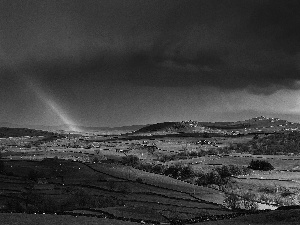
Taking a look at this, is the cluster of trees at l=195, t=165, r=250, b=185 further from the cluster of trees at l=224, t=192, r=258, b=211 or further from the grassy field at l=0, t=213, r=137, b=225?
the grassy field at l=0, t=213, r=137, b=225

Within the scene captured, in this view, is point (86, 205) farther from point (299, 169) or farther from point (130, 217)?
point (299, 169)

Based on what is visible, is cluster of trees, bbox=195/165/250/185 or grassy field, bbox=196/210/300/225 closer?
grassy field, bbox=196/210/300/225

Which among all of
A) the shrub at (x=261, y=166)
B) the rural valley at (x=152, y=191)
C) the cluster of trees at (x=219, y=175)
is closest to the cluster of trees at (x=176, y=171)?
the rural valley at (x=152, y=191)

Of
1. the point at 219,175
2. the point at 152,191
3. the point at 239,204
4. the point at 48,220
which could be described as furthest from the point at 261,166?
the point at 48,220

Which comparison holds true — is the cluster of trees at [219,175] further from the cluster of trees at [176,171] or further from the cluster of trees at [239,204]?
the cluster of trees at [239,204]

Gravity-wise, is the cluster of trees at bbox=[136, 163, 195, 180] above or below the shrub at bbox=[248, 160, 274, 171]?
below

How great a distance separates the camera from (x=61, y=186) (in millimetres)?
49312

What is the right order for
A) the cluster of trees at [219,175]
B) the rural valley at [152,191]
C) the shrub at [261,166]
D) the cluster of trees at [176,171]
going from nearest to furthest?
the rural valley at [152,191], the cluster of trees at [219,175], the cluster of trees at [176,171], the shrub at [261,166]

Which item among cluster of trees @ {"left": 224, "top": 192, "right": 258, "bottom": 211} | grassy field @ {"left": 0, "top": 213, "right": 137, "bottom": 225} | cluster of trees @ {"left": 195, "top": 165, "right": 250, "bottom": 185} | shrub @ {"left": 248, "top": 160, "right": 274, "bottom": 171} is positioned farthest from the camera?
shrub @ {"left": 248, "top": 160, "right": 274, "bottom": 171}

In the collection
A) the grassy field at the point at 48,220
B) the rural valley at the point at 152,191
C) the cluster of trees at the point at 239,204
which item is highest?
the grassy field at the point at 48,220

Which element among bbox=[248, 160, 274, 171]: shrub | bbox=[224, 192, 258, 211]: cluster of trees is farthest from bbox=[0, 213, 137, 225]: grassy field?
bbox=[248, 160, 274, 171]: shrub

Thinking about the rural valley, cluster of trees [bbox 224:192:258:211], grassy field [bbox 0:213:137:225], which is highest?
grassy field [bbox 0:213:137:225]

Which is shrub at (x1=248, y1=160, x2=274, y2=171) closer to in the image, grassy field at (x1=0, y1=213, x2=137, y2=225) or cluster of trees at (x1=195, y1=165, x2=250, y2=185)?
cluster of trees at (x1=195, y1=165, x2=250, y2=185)

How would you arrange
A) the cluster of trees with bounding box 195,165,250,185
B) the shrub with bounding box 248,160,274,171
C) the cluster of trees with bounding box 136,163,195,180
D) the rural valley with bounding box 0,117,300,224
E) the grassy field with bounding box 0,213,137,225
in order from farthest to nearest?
the shrub with bounding box 248,160,274,171 → the cluster of trees with bounding box 136,163,195,180 → the cluster of trees with bounding box 195,165,250,185 → the rural valley with bounding box 0,117,300,224 → the grassy field with bounding box 0,213,137,225
